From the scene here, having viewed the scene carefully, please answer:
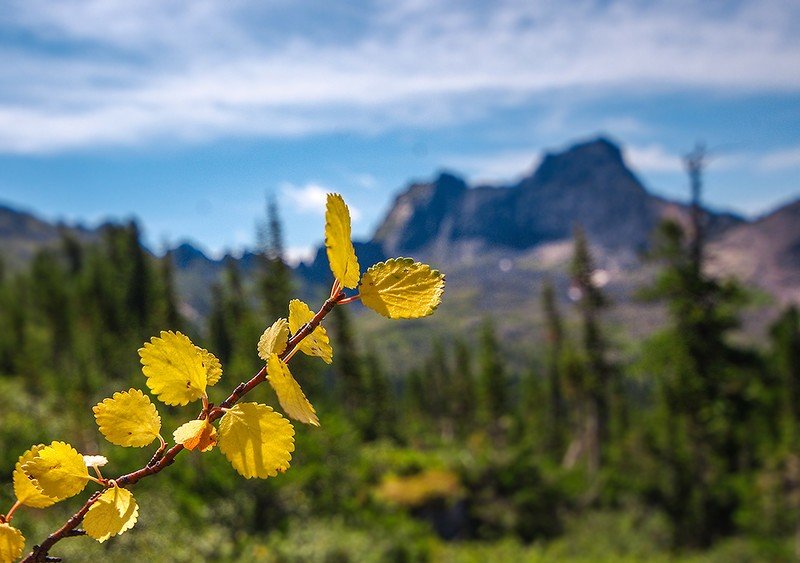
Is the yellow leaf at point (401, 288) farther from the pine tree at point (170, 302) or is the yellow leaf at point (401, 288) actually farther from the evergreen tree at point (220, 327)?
the evergreen tree at point (220, 327)

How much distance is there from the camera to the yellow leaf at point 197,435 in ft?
1.89

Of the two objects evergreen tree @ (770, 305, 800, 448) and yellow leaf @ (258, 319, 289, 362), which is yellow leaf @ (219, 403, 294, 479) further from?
evergreen tree @ (770, 305, 800, 448)

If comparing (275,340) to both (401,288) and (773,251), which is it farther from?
(773,251)

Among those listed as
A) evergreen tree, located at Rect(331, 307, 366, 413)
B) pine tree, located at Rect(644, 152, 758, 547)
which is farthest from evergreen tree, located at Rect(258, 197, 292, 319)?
pine tree, located at Rect(644, 152, 758, 547)

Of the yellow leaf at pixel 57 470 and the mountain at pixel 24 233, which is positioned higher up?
the mountain at pixel 24 233

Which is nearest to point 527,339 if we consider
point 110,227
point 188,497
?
point 110,227

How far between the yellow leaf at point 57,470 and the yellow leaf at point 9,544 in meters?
0.05

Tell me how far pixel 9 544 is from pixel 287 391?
324 millimetres

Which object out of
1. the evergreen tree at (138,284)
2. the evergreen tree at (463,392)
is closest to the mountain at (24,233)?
the evergreen tree at (138,284)

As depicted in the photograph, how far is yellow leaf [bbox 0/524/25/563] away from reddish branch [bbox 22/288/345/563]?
0.03 meters

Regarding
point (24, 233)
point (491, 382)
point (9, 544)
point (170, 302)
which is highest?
point (24, 233)

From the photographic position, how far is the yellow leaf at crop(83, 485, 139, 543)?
1.92 feet

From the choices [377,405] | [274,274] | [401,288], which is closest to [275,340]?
[401,288]

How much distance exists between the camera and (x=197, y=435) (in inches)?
23.2
